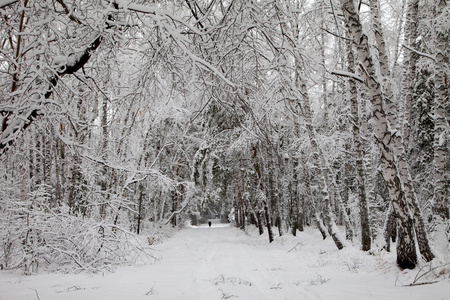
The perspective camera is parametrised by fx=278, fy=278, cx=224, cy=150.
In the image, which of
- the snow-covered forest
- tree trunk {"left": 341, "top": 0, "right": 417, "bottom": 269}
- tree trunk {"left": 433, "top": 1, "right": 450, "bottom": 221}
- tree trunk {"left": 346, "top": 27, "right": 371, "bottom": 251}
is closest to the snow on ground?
tree trunk {"left": 341, "top": 0, "right": 417, "bottom": 269}

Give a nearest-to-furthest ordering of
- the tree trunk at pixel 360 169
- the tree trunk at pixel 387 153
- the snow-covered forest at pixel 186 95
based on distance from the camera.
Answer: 1. the snow-covered forest at pixel 186 95
2. the tree trunk at pixel 387 153
3. the tree trunk at pixel 360 169

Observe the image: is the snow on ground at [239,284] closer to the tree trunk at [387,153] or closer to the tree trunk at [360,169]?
the tree trunk at [387,153]

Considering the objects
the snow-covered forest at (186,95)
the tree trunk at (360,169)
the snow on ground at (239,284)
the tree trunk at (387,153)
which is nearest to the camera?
the snow-covered forest at (186,95)

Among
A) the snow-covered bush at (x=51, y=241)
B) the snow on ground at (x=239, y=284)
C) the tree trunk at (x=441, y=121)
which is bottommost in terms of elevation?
the snow on ground at (x=239, y=284)

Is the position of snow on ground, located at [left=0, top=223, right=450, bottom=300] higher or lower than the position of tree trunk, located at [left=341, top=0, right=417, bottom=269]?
lower

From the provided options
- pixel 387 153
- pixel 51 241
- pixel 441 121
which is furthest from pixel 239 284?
pixel 441 121

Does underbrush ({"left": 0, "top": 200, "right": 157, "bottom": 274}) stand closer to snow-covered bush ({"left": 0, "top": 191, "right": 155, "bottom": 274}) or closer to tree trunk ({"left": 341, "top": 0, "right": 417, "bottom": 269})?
snow-covered bush ({"left": 0, "top": 191, "right": 155, "bottom": 274})

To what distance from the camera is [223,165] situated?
20.8 metres

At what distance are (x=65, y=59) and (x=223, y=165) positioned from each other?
56.4 ft

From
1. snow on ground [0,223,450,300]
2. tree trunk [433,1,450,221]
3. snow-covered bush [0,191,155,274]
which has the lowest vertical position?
snow on ground [0,223,450,300]

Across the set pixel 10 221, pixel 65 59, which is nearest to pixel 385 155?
pixel 65 59

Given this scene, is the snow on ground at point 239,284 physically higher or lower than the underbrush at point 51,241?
lower

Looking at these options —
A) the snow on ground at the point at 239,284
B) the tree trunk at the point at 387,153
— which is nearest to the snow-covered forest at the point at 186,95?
the tree trunk at the point at 387,153

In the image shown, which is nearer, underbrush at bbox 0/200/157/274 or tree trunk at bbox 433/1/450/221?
underbrush at bbox 0/200/157/274
